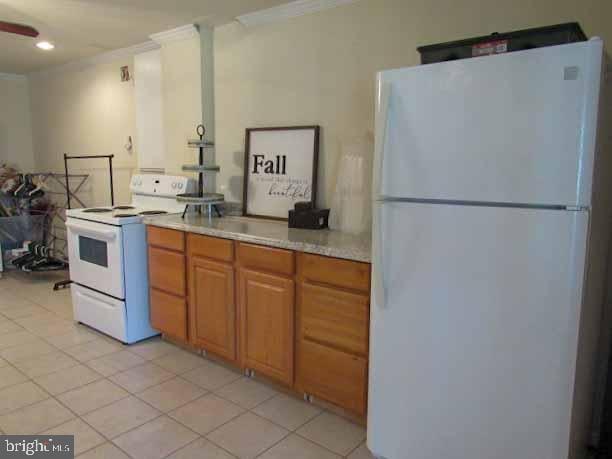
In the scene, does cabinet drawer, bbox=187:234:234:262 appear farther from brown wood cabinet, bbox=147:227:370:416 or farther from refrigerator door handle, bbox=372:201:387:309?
refrigerator door handle, bbox=372:201:387:309

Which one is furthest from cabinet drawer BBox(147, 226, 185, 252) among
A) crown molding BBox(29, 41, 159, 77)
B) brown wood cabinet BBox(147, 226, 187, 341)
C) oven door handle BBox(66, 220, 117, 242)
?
crown molding BBox(29, 41, 159, 77)

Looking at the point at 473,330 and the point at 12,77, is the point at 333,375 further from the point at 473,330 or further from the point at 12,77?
the point at 12,77

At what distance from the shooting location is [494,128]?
4.78 ft

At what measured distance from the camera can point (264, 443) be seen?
2.07 meters

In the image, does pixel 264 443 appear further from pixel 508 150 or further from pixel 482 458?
pixel 508 150

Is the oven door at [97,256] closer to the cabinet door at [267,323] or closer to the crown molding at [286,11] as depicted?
the cabinet door at [267,323]

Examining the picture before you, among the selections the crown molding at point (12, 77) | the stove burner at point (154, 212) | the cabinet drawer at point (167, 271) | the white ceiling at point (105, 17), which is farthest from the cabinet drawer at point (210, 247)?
the crown molding at point (12, 77)

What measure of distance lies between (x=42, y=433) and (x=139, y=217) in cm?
144

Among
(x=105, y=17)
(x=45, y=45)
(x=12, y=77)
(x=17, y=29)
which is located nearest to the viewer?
(x=105, y=17)

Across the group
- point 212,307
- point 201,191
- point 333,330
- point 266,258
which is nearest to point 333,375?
point 333,330

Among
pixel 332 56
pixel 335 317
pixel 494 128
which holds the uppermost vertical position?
pixel 332 56

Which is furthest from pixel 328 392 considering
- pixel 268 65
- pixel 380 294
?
pixel 268 65

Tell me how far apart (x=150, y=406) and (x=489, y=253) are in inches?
73.9

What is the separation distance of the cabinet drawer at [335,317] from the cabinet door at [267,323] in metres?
0.10
